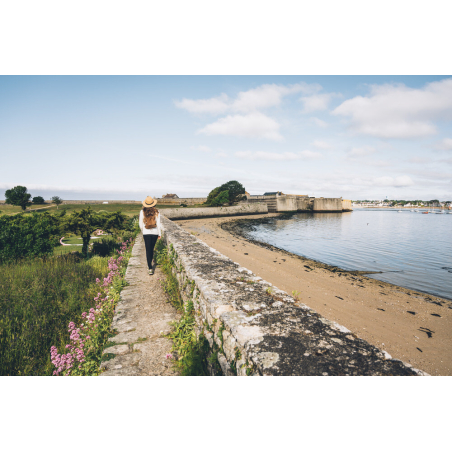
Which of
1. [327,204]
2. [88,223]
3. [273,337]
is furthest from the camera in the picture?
[327,204]

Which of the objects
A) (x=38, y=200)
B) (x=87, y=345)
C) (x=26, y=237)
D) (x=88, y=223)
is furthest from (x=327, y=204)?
(x=38, y=200)

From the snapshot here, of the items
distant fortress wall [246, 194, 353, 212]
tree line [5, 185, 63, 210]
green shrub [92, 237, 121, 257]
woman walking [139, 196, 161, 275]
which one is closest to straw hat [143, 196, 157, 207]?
woman walking [139, 196, 161, 275]

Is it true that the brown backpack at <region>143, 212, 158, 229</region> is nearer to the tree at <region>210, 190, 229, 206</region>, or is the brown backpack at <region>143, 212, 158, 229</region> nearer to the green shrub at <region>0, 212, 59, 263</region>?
the green shrub at <region>0, 212, 59, 263</region>

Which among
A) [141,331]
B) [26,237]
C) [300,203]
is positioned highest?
[300,203]

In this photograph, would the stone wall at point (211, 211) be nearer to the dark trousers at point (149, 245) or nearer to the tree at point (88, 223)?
the tree at point (88, 223)

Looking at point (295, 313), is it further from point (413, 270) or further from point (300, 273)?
point (413, 270)

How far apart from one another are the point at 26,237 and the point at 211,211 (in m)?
29.8

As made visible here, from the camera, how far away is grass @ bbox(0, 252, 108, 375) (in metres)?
3.23

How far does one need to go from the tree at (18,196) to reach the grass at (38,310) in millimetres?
65570

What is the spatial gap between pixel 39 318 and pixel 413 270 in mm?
14417

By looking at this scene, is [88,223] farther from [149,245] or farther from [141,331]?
[141,331]

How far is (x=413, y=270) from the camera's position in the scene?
11.2 metres

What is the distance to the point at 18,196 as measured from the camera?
55.7 m

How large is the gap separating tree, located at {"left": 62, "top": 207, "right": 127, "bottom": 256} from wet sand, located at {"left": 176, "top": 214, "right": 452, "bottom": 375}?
706 cm
